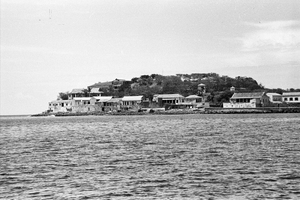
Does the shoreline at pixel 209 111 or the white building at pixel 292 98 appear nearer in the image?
the shoreline at pixel 209 111

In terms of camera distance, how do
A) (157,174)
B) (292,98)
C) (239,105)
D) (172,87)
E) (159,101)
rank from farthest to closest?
(172,87) → (159,101) → (292,98) → (239,105) → (157,174)

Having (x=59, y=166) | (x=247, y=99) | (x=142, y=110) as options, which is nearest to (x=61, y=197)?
(x=59, y=166)

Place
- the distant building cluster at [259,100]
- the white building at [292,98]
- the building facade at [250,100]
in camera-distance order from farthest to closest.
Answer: the white building at [292,98] → the distant building cluster at [259,100] → the building facade at [250,100]

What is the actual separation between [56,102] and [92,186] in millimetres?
147639

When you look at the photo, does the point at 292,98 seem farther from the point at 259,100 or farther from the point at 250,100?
the point at 250,100

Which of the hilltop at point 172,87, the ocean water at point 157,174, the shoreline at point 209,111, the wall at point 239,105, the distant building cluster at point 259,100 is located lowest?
the ocean water at point 157,174

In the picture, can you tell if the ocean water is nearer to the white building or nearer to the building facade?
the building facade

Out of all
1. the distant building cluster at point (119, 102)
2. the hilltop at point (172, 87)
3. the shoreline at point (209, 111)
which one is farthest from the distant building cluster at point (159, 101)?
the hilltop at point (172, 87)

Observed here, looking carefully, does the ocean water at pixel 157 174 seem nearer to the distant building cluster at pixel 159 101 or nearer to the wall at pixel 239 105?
the wall at pixel 239 105

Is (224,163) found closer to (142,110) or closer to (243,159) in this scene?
(243,159)

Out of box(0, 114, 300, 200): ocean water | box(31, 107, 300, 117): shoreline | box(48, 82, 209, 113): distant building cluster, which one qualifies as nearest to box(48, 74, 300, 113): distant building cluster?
box(48, 82, 209, 113): distant building cluster

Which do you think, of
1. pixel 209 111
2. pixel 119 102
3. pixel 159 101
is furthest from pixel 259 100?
pixel 119 102

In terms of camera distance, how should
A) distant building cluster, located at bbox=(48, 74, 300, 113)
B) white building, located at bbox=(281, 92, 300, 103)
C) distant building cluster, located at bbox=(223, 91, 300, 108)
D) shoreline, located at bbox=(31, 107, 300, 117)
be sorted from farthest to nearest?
white building, located at bbox=(281, 92, 300, 103)
distant building cluster, located at bbox=(48, 74, 300, 113)
distant building cluster, located at bbox=(223, 91, 300, 108)
shoreline, located at bbox=(31, 107, 300, 117)

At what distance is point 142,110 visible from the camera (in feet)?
476
